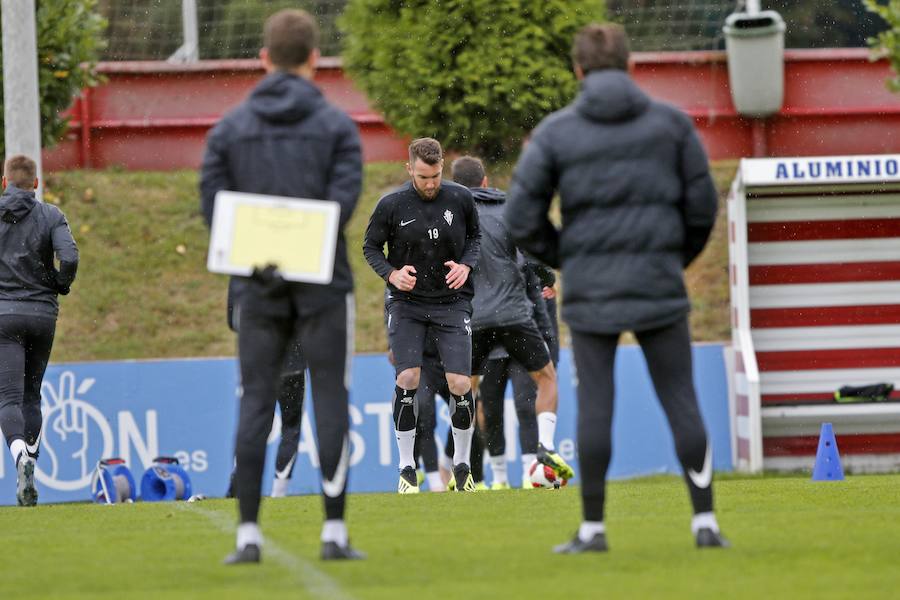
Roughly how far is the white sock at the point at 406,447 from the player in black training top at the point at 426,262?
0.99ft

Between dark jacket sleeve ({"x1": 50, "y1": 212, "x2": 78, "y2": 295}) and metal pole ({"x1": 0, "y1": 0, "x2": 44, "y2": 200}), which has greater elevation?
metal pole ({"x1": 0, "y1": 0, "x2": 44, "y2": 200})

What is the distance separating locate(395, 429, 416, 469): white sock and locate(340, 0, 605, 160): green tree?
386 inches

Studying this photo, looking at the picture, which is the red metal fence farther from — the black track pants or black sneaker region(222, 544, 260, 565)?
black sneaker region(222, 544, 260, 565)

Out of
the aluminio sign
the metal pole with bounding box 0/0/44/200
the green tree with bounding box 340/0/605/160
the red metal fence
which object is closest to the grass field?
the aluminio sign

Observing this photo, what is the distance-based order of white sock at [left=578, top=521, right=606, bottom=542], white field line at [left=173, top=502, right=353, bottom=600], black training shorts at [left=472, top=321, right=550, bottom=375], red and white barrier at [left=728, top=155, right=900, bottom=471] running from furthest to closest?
red and white barrier at [left=728, top=155, right=900, bottom=471] < black training shorts at [left=472, top=321, right=550, bottom=375] < white sock at [left=578, top=521, right=606, bottom=542] < white field line at [left=173, top=502, right=353, bottom=600]

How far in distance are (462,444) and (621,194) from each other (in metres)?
4.96

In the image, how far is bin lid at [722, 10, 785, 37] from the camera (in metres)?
21.5

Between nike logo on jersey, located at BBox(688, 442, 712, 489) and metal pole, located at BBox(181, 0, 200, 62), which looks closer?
nike logo on jersey, located at BBox(688, 442, 712, 489)

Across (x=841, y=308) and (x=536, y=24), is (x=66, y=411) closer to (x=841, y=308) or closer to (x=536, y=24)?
(x=841, y=308)

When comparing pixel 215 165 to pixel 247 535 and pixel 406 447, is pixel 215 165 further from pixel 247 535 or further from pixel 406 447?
pixel 406 447

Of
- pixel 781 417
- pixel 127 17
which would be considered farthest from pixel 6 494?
pixel 127 17

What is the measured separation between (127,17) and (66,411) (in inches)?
634

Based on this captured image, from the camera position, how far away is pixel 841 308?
15.7 meters

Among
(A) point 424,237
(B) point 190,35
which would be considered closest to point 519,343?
(A) point 424,237
